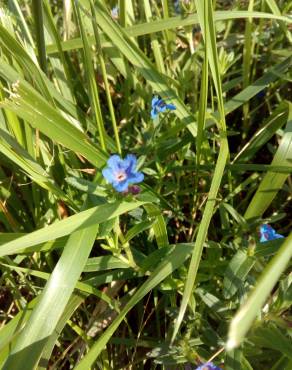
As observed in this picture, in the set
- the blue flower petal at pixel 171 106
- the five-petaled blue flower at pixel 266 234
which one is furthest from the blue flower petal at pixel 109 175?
the five-petaled blue flower at pixel 266 234

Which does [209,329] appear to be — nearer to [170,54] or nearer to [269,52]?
[170,54]

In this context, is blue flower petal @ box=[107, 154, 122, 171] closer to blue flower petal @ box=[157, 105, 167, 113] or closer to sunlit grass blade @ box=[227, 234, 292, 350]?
blue flower petal @ box=[157, 105, 167, 113]

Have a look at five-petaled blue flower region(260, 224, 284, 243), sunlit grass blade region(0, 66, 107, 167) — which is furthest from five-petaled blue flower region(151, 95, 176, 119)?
five-petaled blue flower region(260, 224, 284, 243)

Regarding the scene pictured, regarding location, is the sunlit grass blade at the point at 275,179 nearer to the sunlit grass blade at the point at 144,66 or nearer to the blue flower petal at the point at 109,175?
the sunlit grass blade at the point at 144,66

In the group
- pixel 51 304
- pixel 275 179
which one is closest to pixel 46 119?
pixel 51 304

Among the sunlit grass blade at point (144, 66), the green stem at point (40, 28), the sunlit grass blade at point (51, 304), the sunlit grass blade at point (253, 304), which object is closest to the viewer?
the sunlit grass blade at point (253, 304)
